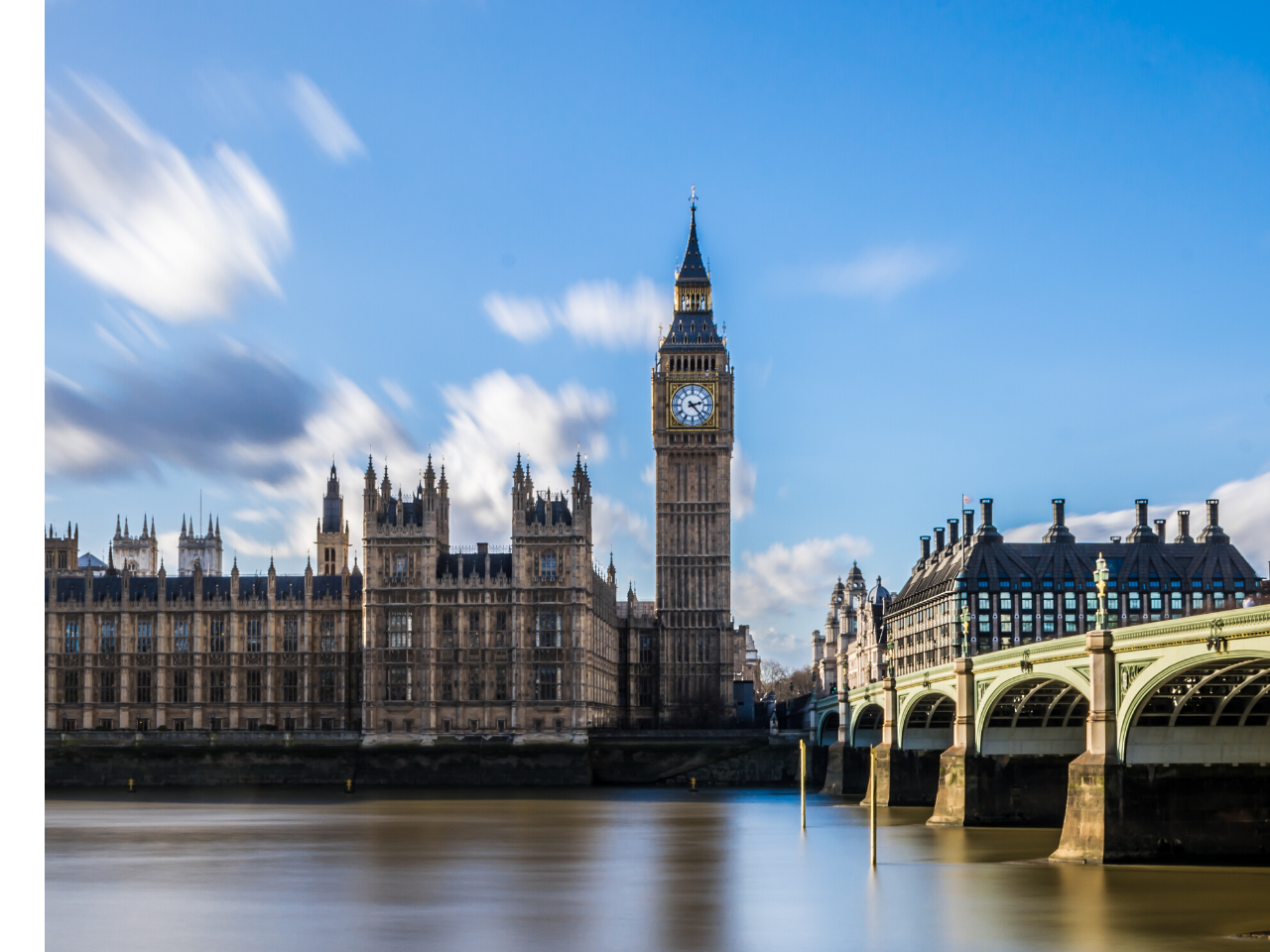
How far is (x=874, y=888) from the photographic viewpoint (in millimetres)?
44969

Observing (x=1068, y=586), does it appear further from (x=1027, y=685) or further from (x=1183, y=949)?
(x=1183, y=949)

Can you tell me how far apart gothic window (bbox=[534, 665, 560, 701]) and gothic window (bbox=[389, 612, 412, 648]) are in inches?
406

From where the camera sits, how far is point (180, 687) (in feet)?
436

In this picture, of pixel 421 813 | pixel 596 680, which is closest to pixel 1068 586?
pixel 596 680

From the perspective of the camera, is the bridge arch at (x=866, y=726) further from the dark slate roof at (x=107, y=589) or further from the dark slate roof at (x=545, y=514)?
the dark slate roof at (x=107, y=589)

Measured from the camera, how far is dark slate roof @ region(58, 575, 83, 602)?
135 m

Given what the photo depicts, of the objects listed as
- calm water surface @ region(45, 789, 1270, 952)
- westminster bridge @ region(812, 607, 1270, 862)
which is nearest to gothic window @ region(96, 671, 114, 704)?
calm water surface @ region(45, 789, 1270, 952)

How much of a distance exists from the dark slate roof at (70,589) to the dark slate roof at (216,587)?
10.2m

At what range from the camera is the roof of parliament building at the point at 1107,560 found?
146 m

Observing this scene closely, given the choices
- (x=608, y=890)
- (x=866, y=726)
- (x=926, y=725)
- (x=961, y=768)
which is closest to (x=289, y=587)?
(x=866, y=726)

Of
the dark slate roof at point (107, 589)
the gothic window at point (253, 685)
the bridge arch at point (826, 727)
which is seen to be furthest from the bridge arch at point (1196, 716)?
the dark slate roof at point (107, 589)

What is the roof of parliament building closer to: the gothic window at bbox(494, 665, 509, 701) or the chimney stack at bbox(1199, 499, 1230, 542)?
the chimney stack at bbox(1199, 499, 1230, 542)
